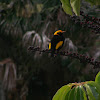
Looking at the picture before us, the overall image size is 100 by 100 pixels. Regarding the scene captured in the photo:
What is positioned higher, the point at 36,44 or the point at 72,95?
the point at 36,44

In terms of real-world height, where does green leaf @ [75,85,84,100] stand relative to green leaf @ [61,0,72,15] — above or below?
below

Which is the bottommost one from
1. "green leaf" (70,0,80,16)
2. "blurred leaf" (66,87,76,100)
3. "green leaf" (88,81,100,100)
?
"blurred leaf" (66,87,76,100)

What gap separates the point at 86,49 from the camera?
404 cm

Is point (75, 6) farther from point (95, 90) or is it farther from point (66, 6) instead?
point (95, 90)

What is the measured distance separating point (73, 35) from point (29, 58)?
1195 mm

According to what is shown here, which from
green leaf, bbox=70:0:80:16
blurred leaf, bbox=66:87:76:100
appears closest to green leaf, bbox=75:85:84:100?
blurred leaf, bbox=66:87:76:100

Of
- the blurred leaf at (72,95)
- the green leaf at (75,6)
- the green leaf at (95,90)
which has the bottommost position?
the blurred leaf at (72,95)

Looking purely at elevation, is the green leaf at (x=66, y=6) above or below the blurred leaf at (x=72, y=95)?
above

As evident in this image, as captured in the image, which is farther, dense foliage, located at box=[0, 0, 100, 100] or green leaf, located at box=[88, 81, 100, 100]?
dense foliage, located at box=[0, 0, 100, 100]

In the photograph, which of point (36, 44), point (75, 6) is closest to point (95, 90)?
point (75, 6)

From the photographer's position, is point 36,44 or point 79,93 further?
point 36,44

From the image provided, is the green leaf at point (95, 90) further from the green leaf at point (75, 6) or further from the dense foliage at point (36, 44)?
the dense foliage at point (36, 44)

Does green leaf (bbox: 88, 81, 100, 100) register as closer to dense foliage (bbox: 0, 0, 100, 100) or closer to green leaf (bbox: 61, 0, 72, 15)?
green leaf (bbox: 61, 0, 72, 15)

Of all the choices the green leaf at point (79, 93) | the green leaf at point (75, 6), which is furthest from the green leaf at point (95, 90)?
the green leaf at point (75, 6)
